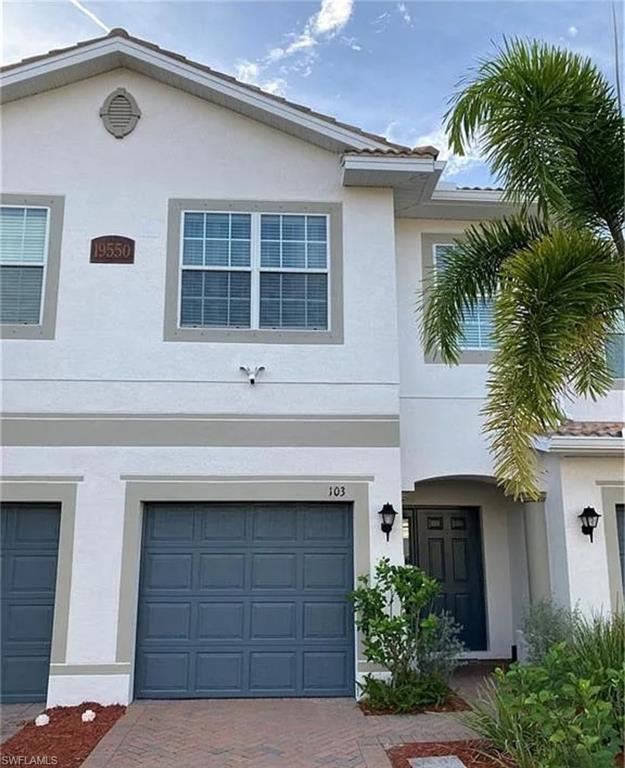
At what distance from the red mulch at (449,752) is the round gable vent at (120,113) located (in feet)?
29.3

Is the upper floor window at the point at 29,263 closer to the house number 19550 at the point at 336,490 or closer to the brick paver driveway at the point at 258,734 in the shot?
the house number 19550 at the point at 336,490

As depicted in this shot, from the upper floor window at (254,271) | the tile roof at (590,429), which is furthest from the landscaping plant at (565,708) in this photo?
the upper floor window at (254,271)

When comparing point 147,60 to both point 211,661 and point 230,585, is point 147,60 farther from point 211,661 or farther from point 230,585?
point 211,661

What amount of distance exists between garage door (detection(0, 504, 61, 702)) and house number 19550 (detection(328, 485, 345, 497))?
Result: 12.2 feet

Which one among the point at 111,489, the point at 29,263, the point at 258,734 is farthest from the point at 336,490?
the point at 29,263

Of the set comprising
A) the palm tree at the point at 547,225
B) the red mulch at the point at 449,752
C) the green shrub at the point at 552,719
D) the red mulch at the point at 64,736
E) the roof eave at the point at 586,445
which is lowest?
the red mulch at the point at 64,736

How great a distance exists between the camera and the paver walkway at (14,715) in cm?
776

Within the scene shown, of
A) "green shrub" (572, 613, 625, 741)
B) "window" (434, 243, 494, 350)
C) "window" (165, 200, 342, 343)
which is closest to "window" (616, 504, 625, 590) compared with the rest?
"green shrub" (572, 613, 625, 741)

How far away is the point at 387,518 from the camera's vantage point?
919 centimetres

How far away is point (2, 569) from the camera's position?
9141mm

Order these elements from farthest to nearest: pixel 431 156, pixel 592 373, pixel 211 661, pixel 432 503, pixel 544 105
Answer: pixel 432 503, pixel 431 156, pixel 211 661, pixel 592 373, pixel 544 105

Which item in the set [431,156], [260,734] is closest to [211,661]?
[260,734]

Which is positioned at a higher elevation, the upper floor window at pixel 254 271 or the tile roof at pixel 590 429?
the upper floor window at pixel 254 271

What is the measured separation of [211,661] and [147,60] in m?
8.57
